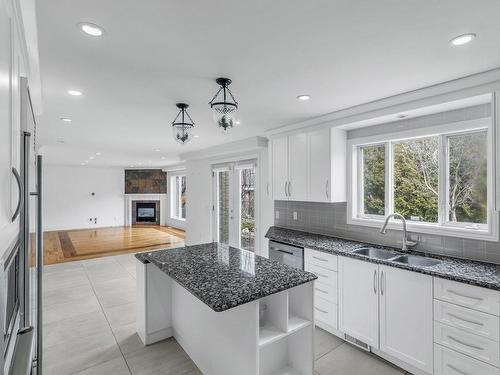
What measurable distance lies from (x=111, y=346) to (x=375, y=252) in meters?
2.85

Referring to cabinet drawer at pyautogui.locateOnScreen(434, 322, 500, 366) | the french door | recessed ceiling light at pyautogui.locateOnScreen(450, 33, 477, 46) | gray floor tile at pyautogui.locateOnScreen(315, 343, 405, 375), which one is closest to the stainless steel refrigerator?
gray floor tile at pyautogui.locateOnScreen(315, 343, 405, 375)

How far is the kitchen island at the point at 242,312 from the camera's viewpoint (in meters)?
1.62

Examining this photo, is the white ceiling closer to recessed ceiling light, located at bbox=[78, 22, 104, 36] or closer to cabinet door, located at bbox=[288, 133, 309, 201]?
recessed ceiling light, located at bbox=[78, 22, 104, 36]

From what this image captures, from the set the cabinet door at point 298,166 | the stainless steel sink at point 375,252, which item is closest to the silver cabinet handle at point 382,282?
the stainless steel sink at point 375,252

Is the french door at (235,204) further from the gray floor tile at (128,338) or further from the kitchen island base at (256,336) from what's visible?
the kitchen island base at (256,336)

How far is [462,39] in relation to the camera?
164 centimetres

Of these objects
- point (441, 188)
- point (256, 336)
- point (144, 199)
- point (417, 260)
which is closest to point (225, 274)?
point (256, 336)

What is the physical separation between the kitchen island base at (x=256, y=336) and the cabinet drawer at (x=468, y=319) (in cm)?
108

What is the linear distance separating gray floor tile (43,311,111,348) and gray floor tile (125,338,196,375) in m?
0.71

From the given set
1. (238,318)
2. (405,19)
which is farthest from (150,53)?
(238,318)

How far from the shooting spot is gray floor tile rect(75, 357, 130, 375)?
7.57 ft

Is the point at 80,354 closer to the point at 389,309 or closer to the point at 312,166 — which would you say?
the point at 389,309

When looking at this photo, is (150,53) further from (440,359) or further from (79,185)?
(79,185)

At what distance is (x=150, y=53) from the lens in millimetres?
1823
